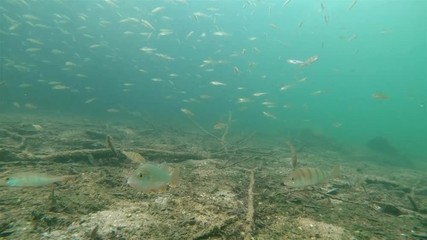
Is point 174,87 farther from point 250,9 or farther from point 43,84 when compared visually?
point 250,9

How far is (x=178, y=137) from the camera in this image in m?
13.4

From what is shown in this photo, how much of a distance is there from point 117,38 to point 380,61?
129 metres

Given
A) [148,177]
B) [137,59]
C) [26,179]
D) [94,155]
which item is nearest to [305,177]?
[148,177]

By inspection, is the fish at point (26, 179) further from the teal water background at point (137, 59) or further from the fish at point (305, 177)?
the teal water background at point (137, 59)

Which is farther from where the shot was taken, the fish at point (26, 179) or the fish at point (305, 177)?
the fish at point (305, 177)

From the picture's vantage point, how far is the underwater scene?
3.62m

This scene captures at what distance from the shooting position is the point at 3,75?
74.2 feet

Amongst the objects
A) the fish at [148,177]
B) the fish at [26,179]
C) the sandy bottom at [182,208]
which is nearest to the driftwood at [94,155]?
the sandy bottom at [182,208]

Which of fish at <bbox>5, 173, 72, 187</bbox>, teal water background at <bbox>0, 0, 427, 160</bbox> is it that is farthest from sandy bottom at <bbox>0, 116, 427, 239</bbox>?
teal water background at <bbox>0, 0, 427, 160</bbox>


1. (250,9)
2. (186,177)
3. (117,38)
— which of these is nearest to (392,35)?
(250,9)

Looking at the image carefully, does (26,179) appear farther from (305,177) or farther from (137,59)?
(137,59)

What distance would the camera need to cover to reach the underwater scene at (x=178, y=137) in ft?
11.9

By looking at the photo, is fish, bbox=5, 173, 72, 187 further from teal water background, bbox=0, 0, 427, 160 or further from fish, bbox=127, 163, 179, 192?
teal water background, bbox=0, 0, 427, 160

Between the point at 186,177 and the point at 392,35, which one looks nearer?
the point at 186,177
